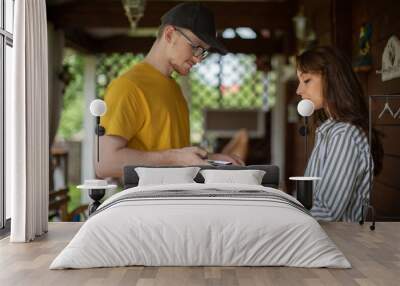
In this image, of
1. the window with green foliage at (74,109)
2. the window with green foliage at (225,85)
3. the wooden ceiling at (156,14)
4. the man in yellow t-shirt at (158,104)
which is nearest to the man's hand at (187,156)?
the man in yellow t-shirt at (158,104)

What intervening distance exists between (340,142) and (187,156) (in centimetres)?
102

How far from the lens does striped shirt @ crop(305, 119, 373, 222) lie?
414cm

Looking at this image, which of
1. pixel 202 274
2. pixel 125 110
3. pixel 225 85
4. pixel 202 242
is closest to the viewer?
pixel 202 274

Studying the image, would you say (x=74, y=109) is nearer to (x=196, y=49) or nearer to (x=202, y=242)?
(x=196, y=49)

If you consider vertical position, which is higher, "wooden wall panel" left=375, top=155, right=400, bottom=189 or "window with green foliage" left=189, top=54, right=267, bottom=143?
"window with green foliage" left=189, top=54, right=267, bottom=143

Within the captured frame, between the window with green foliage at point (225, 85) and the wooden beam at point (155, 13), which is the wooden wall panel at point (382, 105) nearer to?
the wooden beam at point (155, 13)

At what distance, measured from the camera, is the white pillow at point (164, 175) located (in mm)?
4332

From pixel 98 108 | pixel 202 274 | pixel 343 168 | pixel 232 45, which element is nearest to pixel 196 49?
pixel 98 108

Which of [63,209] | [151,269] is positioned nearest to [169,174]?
[151,269]

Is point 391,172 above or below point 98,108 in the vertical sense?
below

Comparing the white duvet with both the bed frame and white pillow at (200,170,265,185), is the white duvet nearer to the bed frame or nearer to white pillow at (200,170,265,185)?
white pillow at (200,170,265,185)

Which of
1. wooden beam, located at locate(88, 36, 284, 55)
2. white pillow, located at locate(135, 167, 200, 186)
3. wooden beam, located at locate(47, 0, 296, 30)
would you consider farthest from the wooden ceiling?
white pillow, located at locate(135, 167, 200, 186)

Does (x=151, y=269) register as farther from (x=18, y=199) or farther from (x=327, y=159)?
(x=327, y=159)

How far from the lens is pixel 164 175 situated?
14.3ft
